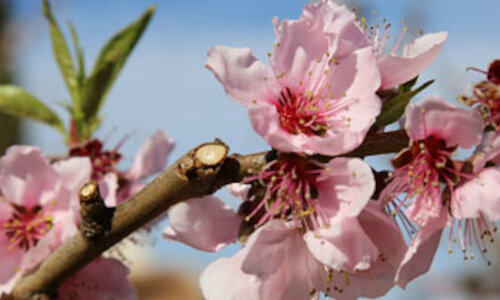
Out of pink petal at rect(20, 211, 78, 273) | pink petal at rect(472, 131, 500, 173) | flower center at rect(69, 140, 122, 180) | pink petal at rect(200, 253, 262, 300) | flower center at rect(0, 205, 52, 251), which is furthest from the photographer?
flower center at rect(69, 140, 122, 180)

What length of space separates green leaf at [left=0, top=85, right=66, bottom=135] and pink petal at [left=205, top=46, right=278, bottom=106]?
27.0 inches

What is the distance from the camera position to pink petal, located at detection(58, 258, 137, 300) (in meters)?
1.27

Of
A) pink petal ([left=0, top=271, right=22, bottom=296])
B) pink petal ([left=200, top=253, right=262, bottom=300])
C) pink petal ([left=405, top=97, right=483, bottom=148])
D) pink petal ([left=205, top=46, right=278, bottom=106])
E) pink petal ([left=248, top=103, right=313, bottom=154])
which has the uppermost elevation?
pink petal ([left=205, top=46, right=278, bottom=106])

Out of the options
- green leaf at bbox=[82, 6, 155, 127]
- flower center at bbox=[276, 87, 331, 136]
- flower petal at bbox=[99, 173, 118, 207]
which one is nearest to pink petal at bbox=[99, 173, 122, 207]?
flower petal at bbox=[99, 173, 118, 207]

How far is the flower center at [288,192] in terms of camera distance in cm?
91

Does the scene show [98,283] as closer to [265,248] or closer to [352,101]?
[265,248]

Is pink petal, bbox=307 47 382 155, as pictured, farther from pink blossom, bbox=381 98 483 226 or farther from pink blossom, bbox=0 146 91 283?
pink blossom, bbox=0 146 91 283

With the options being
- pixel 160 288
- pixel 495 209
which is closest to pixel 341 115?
pixel 495 209

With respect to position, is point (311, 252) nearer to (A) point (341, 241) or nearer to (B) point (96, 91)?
(A) point (341, 241)

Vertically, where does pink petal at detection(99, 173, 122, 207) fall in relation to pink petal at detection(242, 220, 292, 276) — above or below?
below

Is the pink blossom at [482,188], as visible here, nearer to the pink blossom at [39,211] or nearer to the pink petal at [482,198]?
the pink petal at [482,198]

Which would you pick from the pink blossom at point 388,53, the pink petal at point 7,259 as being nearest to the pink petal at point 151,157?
the pink petal at point 7,259

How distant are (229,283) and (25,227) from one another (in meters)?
0.53

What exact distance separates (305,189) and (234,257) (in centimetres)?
14
